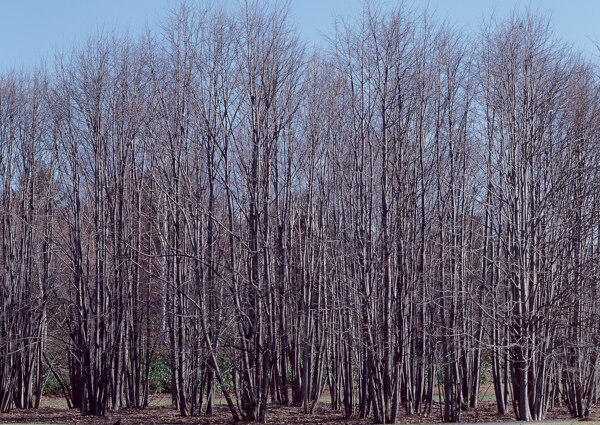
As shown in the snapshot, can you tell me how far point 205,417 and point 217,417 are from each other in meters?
0.25

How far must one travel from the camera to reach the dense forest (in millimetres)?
12367

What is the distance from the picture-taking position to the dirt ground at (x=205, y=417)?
13349 millimetres

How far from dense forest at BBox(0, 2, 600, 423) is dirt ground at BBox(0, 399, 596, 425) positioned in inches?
16.6

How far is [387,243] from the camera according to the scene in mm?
12508

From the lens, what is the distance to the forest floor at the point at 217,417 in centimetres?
1328

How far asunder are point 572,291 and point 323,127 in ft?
22.9

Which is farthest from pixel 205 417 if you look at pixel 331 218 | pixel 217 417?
pixel 331 218

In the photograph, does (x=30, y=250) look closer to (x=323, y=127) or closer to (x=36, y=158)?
(x=36, y=158)

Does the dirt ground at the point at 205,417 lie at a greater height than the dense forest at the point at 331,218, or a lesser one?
lesser

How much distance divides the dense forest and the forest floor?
16.1 inches

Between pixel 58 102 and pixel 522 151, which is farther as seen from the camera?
pixel 58 102

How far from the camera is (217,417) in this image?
14.1 m

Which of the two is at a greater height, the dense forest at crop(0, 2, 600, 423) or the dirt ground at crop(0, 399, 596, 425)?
the dense forest at crop(0, 2, 600, 423)

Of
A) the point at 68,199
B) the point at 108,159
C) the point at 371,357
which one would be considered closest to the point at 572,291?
the point at 371,357
